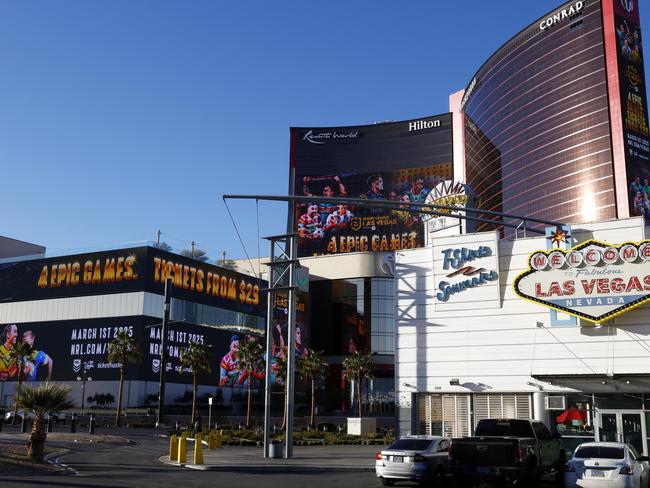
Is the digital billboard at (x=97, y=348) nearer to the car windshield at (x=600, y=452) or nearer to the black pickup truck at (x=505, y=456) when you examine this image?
the black pickup truck at (x=505, y=456)

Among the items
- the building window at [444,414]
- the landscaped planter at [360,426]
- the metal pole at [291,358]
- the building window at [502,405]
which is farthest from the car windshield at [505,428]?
the landscaped planter at [360,426]

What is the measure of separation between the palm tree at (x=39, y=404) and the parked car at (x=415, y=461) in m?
13.6

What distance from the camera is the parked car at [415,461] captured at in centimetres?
2061

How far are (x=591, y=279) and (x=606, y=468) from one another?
48.7 ft

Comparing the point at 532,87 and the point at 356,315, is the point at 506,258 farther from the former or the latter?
the point at 532,87

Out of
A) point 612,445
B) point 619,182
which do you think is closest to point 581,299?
point 612,445

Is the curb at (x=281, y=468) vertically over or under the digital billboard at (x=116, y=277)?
under

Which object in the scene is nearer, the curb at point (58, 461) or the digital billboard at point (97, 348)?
the curb at point (58, 461)

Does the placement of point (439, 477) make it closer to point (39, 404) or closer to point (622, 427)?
point (622, 427)

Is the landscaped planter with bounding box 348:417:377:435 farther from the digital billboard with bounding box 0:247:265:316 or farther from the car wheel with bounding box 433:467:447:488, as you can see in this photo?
the digital billboard with bounding box 0:247:265:316

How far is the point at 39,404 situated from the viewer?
90.7ft

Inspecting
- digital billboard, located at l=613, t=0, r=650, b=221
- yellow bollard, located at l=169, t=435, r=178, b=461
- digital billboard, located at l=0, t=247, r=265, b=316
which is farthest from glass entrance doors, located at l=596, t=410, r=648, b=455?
digital billboard, located at l=613, t=0, r=650, b=221

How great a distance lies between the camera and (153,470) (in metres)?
26.1

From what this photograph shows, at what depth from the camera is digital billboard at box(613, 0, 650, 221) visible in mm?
121000
